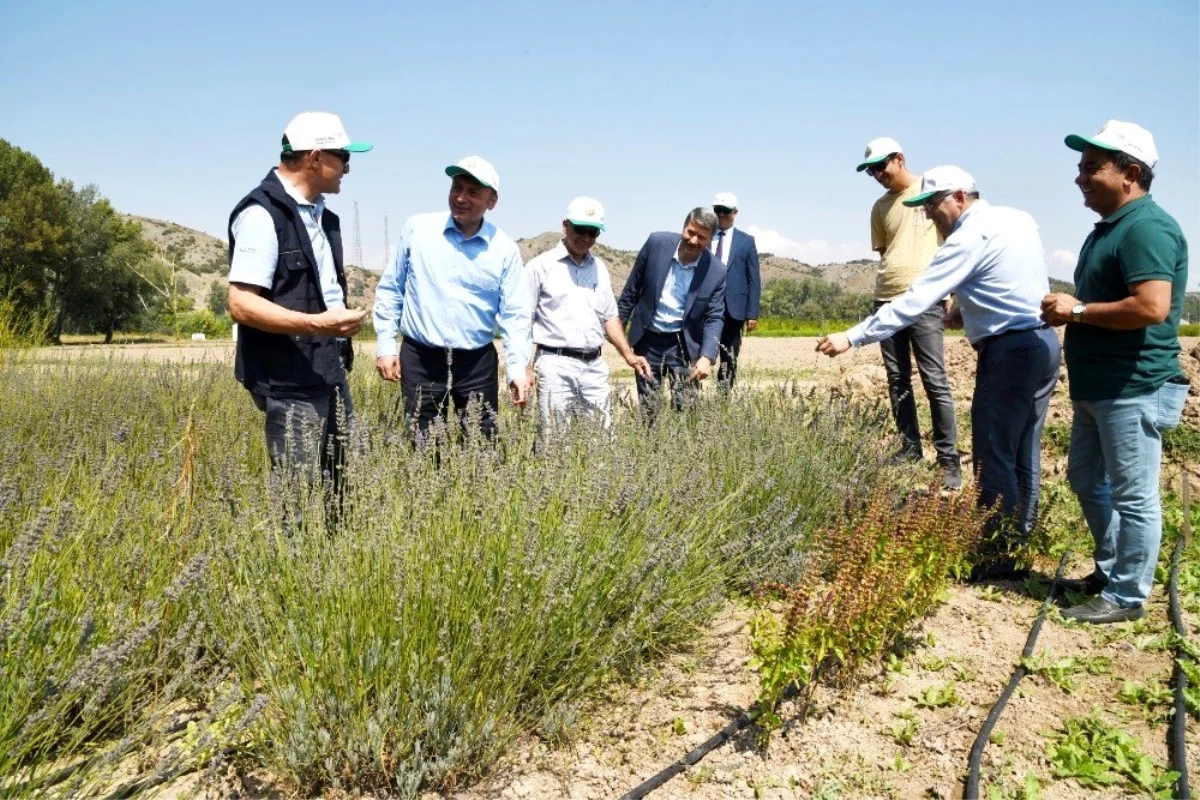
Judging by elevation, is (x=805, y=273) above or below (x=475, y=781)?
above

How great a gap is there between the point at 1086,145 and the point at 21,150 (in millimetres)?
40803

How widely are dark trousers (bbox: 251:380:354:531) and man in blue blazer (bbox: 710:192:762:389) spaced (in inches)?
132

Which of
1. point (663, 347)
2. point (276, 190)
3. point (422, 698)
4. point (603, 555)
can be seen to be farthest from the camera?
point (663, 347)

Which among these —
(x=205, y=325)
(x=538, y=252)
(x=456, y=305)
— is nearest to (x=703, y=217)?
(x=456, y=305)

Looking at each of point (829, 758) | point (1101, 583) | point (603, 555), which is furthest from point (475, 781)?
point (1101, 583)

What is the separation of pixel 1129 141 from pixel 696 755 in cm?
293

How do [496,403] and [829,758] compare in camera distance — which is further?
[496,403]

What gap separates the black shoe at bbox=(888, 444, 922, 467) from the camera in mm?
5090

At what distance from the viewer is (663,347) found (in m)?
5.77

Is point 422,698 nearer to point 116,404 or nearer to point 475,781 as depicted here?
point 475,781

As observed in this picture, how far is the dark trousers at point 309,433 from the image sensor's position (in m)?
2.88

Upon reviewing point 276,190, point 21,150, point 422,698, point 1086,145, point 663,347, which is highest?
point 21,150

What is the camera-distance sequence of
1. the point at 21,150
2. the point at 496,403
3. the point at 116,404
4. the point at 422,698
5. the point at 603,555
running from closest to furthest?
the point at 422,698 < the point at 603,555 < the point at 496,403 < the point at 116,404 < the point at 21,150

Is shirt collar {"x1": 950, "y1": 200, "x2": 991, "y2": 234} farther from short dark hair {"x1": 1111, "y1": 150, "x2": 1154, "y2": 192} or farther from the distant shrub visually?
the distant shrub
